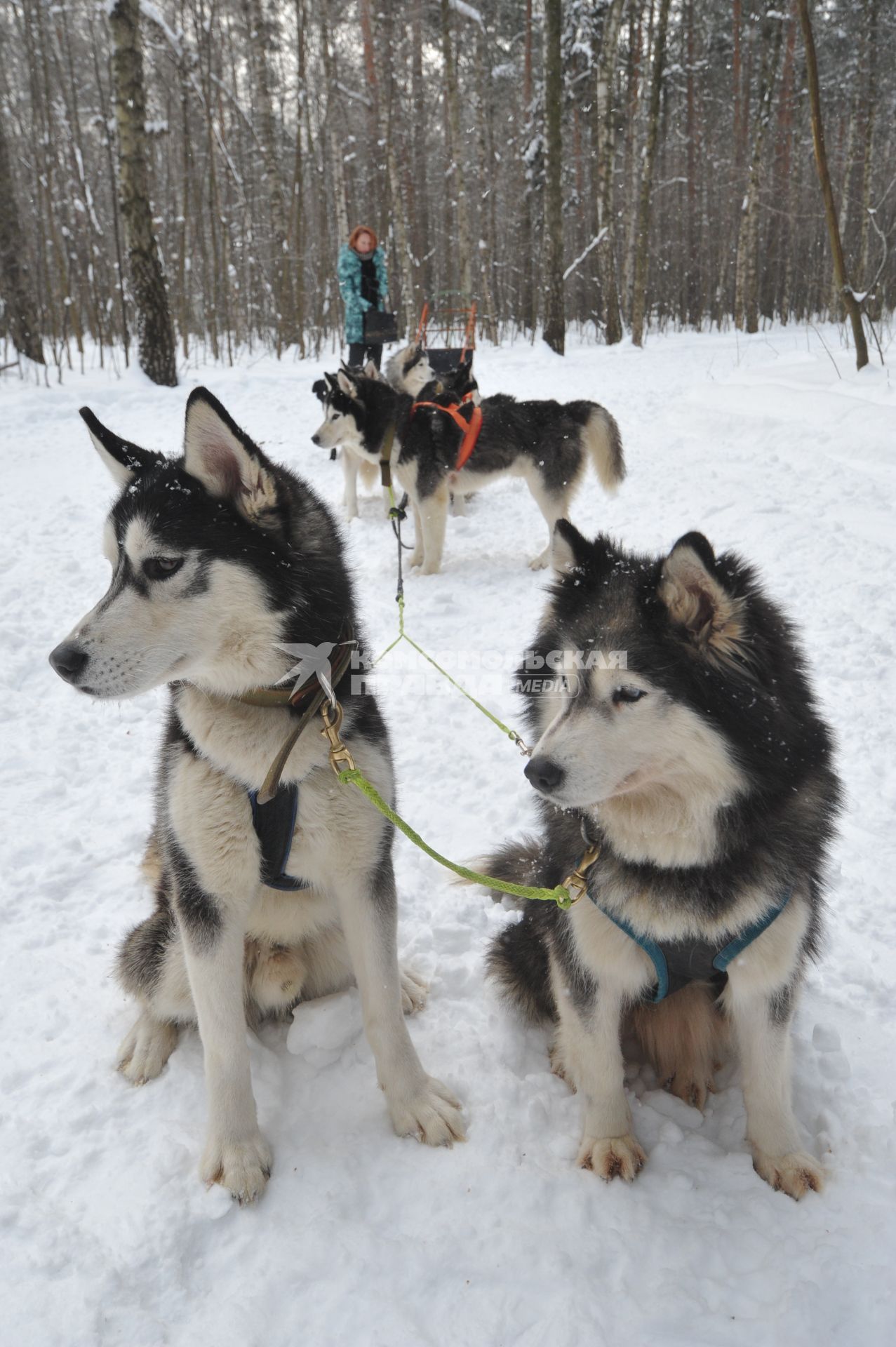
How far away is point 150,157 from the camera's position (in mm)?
16094

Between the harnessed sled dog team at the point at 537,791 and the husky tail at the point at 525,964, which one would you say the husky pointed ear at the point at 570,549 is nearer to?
the harnessed sled dog team at the point at 537,791

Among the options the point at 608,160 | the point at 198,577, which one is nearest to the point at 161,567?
the point at 198,577

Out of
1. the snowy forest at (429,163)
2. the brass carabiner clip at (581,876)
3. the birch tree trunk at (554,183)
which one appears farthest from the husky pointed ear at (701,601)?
the birch tree trunk at (554,183)

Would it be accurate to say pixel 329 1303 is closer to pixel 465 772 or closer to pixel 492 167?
pixel 465 772

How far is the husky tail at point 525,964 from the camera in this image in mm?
2111

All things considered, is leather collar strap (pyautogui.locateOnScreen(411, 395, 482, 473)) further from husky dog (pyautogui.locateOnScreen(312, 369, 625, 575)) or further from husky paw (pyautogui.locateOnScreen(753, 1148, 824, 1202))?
husky paw (pyautogui.locateOnScreen(753, 1148, 824, 1202))

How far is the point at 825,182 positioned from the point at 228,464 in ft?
29.2

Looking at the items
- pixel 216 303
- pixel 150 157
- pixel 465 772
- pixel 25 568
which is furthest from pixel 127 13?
pixel 465 772

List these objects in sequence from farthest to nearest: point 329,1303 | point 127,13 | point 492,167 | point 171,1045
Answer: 1. point 492,167
2. point 127,13
3. point 171,1045
4. point 329,1303

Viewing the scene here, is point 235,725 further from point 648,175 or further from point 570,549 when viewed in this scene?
point 648,175

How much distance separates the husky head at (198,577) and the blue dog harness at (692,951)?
997 millimetres

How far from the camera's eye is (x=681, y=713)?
151cm

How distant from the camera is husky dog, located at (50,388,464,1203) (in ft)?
5.30

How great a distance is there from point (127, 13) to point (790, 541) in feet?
36.1
